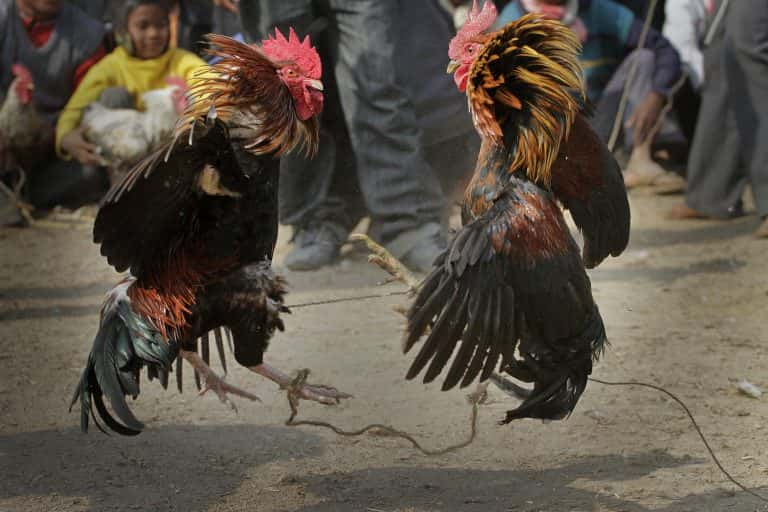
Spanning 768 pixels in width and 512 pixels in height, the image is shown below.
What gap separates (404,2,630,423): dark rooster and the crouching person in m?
4.33

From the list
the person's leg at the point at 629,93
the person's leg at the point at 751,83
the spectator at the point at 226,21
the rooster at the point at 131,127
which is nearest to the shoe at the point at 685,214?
the person's leg at the point at 751,83

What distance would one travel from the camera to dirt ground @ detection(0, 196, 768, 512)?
3361 millimetres

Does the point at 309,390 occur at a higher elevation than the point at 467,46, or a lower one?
lower

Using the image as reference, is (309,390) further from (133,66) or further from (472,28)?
(133,66)

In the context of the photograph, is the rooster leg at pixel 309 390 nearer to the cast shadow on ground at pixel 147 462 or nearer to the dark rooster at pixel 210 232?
the dark rooster at pixel 210 232

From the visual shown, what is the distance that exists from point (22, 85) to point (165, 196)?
469 cm

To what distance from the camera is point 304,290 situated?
565cm

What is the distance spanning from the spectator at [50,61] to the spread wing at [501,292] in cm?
526

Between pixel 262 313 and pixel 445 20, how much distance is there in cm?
359

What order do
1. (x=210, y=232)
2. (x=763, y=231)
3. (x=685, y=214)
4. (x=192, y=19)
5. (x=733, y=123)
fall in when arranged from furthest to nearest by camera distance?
(x=192, y=19) → (x=685, y=214) → (x=733, y=123) → (x=763, y=231) → (x=210, y=232)

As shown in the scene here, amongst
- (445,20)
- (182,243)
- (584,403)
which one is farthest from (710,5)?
(182,243)

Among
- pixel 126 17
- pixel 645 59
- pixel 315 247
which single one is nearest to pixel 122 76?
pixel 126 17

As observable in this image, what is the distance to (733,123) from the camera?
6.90 m

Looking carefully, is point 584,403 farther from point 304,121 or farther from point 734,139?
point 734,139
